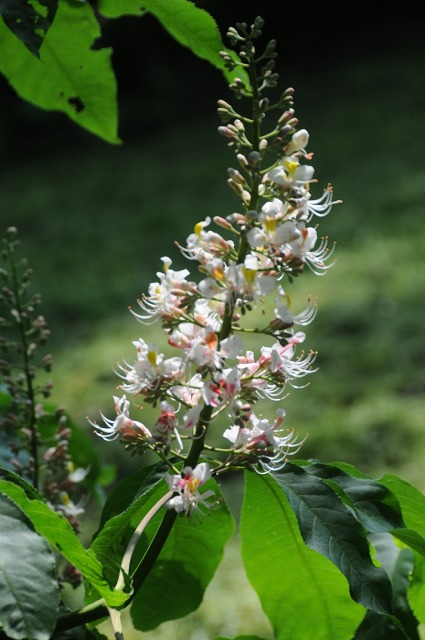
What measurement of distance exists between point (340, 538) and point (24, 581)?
0.74 feet

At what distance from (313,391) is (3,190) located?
3.04m

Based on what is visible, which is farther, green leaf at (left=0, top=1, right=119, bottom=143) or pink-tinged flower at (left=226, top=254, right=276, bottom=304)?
green leaf at (left=0, top=1, right=119, bottom=143)

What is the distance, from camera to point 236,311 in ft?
2.42

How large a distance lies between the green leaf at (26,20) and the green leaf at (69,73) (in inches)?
4.7

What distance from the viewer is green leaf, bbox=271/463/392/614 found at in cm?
65

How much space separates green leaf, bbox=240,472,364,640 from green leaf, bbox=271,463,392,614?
9cm

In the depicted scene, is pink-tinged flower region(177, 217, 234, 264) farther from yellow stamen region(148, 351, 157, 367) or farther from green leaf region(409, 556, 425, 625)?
green leaf region(409, 556, 425, 625)

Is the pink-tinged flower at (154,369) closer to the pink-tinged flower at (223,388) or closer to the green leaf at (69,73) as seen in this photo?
the pink-tinged flower at (223,388)

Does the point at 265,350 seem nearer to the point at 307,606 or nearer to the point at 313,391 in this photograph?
the point at 307,606

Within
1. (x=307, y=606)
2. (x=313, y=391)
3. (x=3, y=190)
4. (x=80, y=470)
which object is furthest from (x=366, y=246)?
(x=307, y=606)

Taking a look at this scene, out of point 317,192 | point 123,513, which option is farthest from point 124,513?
point 317,192

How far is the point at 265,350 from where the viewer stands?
751 mm

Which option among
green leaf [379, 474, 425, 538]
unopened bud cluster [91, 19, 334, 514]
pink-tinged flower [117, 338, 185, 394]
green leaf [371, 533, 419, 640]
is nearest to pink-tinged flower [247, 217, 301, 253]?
unopened bud cluster [91, 19, 334, 514]

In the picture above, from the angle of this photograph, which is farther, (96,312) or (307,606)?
(96,312)
